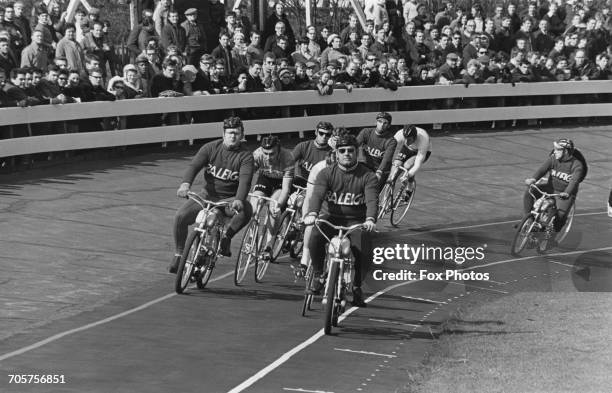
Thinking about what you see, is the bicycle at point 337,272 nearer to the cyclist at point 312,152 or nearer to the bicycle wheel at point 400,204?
the cyclist at point 312,152

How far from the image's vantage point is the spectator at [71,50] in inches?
909

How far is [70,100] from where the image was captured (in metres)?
23.5

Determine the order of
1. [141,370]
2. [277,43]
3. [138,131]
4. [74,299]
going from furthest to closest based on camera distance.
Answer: [277,43] < [138,131] < [74,299] < [141,370]

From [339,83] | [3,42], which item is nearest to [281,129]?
[339,83]

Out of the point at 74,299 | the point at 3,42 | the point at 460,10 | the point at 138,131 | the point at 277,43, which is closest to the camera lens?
the point at 74,299

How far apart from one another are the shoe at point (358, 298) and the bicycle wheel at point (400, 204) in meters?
6.20

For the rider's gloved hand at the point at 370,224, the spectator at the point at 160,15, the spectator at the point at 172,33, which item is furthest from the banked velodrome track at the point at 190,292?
the spectator at the point at 160,15

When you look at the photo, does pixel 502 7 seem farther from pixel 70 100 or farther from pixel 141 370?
pixel 141 370

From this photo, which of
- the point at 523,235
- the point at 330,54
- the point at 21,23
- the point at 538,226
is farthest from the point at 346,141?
the point at 330,54

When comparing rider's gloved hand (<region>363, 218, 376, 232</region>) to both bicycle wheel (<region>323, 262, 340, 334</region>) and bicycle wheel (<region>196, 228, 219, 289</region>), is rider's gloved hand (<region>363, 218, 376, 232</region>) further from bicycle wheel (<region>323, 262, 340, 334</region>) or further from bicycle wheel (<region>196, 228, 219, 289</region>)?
bicycle wheel (<region>196, 228, 219, 289</region>)

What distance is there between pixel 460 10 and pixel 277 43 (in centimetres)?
683

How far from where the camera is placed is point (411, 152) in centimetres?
2300

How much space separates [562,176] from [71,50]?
8682 mm

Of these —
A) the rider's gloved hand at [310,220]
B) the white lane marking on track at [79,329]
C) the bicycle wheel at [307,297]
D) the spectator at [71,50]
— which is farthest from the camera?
the spectator at [71,50]
